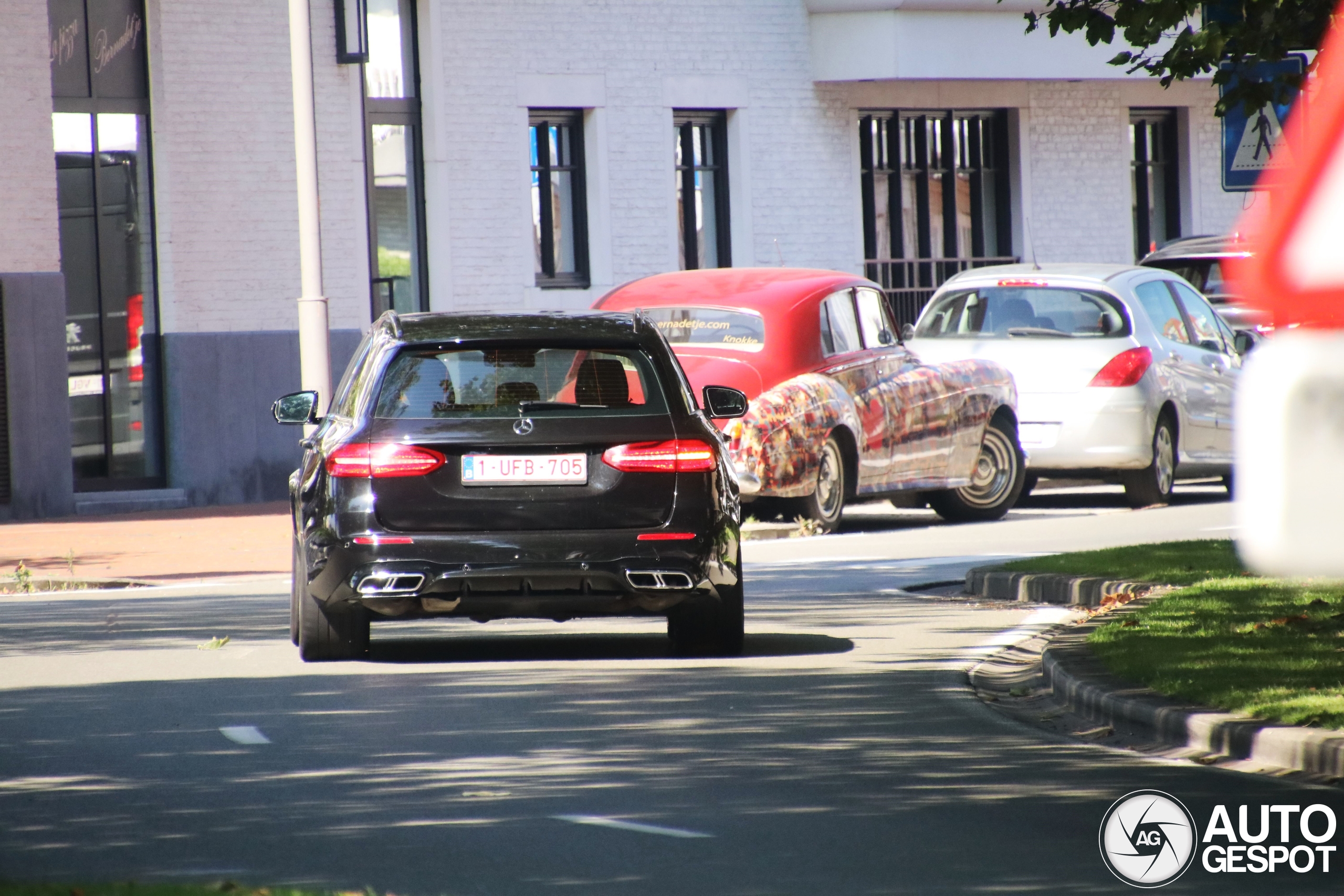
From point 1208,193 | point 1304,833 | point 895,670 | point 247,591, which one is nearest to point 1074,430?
point 247,591

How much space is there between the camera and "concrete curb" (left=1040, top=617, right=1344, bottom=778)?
7.25m

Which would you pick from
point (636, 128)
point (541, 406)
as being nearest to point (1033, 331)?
point (636, 128)

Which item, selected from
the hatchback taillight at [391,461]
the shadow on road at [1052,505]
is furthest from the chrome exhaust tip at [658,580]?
the shadow on road at [1052,505]

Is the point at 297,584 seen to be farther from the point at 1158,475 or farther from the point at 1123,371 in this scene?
the point at 1158,475

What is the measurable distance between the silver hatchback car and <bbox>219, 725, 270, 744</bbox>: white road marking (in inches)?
418

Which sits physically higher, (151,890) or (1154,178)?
(1154,178)

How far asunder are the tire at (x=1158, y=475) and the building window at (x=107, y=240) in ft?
32.7

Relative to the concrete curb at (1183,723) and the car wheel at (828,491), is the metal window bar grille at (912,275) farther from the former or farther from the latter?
the concrete curb at (1183,723)

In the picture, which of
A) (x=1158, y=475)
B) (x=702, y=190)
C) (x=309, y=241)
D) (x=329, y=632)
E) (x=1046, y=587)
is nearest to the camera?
(x=329, y=632)

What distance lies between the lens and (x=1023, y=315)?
18812 mm

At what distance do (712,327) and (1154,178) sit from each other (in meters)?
18.8

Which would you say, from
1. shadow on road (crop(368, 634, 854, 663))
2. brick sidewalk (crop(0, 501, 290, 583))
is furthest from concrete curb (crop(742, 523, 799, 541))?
shadow on road (crop(368, 634, 854, 663))

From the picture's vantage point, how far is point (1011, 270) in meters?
18.9

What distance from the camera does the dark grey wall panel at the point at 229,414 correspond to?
2314cm
